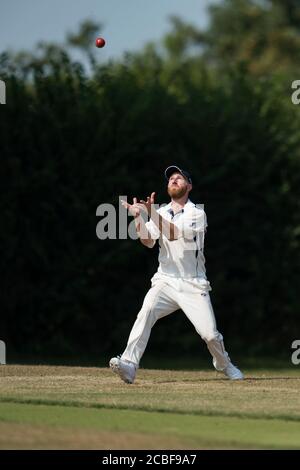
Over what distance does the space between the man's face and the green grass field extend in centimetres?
189

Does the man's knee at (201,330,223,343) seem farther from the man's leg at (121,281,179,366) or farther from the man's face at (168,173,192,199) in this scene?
the man's face at (168,173,192,199)

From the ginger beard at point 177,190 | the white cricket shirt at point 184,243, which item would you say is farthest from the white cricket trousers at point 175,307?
the ginger beard at point 177,190

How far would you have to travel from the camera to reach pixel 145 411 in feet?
34.6

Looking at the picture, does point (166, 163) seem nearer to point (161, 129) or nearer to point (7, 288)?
point (161, 129)

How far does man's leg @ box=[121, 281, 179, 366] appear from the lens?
484 inches

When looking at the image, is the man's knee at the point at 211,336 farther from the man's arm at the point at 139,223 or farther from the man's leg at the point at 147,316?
the man's arm at the point at 139,223

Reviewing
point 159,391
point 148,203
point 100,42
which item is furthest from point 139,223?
point 100,42

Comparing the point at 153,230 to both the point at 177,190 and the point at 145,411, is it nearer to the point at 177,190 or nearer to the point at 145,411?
the point at 177,190

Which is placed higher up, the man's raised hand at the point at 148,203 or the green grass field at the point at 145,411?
the man's raised hand at the point at 148,203

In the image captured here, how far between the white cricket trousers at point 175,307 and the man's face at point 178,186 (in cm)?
83

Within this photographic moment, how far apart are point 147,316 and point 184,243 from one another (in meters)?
0.81

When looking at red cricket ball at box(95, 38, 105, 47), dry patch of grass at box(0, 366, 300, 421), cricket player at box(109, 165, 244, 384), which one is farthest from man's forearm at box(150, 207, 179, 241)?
red cricket ball at box(95, 38, 105, 47)

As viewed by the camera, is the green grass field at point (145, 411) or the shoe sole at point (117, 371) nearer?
the green grass field at point (145, 411)

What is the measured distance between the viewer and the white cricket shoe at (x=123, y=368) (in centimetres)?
1216
